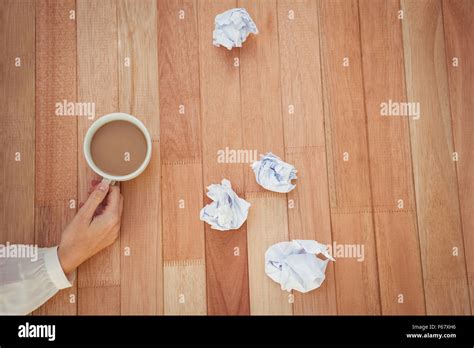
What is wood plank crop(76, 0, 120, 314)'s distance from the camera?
1.14m

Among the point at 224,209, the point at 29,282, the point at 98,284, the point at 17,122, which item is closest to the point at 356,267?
the point at 224,209

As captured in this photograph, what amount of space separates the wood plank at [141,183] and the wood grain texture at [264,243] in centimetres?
23

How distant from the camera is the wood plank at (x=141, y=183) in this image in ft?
3.77

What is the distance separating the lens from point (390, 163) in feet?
3.99

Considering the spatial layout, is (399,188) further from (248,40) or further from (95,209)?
(95,209)

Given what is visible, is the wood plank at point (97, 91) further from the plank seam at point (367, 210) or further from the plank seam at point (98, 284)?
the plank seam at point (367, 210)

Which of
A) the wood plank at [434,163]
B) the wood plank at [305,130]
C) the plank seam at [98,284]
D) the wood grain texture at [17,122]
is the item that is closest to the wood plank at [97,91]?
the plank seam at [98,284]

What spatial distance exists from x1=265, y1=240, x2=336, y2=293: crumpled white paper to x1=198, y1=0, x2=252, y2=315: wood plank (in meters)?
0.07

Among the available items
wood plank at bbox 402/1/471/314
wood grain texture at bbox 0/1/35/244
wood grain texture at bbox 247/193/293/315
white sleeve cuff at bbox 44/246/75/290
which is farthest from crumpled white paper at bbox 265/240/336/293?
wood grain texture at bbox 0/1/35/244

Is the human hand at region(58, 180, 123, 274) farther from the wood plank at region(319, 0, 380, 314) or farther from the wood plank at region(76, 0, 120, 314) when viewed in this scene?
the wood plank at region(319, 0, 380, 314)

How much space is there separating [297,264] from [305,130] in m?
0.34
